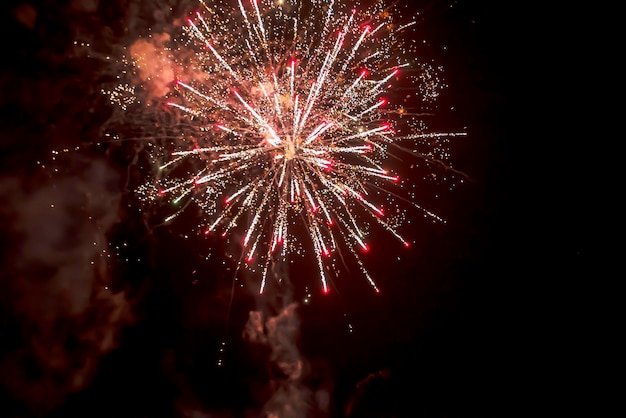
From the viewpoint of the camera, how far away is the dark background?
14.1ft

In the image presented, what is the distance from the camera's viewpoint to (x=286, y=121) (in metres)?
4.32

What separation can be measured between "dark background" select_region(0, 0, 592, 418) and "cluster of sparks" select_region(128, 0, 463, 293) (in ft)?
1.69

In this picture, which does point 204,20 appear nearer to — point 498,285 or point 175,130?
point 175,130

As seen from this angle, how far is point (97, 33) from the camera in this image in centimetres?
428

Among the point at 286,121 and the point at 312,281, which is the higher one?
the point at 286,121

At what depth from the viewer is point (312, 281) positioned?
201 inches

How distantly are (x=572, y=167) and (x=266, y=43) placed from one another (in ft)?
14.0

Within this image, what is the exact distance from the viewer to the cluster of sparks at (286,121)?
432 cm

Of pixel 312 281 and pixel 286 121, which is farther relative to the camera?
pixel 312 281

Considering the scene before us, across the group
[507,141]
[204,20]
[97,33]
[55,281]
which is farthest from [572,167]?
[55,281]

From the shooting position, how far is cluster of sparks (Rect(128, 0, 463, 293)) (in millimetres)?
4316

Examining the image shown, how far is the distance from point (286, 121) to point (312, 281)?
83.0 inches

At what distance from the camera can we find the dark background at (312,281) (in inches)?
169

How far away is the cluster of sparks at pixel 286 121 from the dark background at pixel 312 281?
516mm
